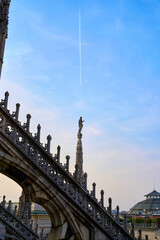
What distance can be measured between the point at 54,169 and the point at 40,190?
0.93 meters

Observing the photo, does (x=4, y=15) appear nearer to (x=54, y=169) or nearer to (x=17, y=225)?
(x=54, y=169)

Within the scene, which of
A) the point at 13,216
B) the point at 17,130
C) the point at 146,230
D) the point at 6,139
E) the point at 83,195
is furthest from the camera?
the point at 146,230

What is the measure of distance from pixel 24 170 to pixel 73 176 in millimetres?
2084

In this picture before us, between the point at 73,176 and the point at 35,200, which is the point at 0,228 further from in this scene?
the point at 73,176

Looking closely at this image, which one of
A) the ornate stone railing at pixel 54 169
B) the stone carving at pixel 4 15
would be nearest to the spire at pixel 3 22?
the stone carving at pixel 4 15

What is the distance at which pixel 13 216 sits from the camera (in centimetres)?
1589

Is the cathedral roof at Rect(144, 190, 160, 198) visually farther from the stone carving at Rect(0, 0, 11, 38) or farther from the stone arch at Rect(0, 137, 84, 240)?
the stone carving at Rect(0, 0, 11, 38)

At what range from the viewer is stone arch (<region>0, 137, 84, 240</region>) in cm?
876

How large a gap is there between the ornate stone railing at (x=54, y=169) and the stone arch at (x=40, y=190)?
227mm

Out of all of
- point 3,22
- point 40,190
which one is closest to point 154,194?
point 40,190

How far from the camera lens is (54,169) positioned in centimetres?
962

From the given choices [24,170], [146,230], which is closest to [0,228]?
[24,170]

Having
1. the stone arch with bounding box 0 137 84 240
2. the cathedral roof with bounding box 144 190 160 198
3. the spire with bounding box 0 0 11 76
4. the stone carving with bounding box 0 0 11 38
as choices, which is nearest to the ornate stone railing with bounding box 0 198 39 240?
the stone arch with bounding box 0 137 84 240

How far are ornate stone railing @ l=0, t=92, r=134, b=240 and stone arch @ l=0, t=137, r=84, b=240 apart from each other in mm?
227
